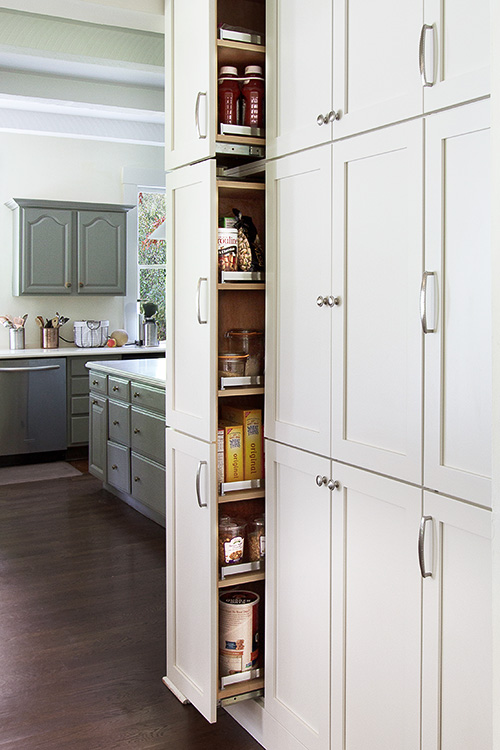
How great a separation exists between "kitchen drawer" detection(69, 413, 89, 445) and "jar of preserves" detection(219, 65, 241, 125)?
16.0ft

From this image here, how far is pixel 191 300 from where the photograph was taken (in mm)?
2539

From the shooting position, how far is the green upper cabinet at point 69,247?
700 centimetres

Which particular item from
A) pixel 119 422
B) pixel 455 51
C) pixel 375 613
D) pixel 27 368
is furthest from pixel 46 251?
pixel 455 51

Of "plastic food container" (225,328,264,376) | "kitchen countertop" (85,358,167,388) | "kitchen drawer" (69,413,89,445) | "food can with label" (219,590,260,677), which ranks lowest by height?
"food can with label" (219,590,260,677)

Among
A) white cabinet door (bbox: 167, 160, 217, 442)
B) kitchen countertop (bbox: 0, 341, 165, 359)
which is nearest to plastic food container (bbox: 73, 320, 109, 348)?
kitchen countertop (bbox: 0, 341, 165, 359)

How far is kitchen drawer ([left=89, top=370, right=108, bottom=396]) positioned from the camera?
5564mm

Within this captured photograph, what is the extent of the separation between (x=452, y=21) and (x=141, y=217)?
6603 millimetres

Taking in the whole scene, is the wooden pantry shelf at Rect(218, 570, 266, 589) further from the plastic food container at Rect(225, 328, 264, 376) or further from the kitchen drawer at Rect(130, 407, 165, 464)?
the kitchen drawer at Rect(130, 407, 165, 464)

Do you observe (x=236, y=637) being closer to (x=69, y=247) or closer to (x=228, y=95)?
(x=228, y=95)

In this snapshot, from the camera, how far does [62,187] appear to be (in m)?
7.53

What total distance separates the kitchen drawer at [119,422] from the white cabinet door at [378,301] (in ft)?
10.6

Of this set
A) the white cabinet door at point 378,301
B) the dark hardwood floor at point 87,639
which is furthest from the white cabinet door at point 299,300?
the dark hardwood floor at point 87,639

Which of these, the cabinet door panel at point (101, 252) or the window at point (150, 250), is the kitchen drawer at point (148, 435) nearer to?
the cabinet door panel at point (101, 252)

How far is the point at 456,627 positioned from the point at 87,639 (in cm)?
202
